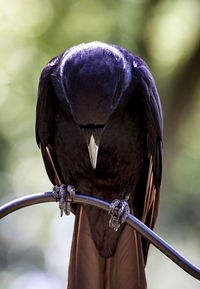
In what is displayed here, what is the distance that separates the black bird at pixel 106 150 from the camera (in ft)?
15.6

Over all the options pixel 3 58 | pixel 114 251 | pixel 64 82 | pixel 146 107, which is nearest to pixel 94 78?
pixel 64 82

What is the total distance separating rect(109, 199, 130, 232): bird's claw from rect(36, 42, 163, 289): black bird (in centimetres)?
23

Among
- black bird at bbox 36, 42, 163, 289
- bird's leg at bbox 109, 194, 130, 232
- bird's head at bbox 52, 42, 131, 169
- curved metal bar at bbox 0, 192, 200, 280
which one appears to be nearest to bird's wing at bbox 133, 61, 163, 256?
black bird at bbox 36, 42, 163, 289

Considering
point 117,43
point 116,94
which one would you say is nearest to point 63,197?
point 116,94

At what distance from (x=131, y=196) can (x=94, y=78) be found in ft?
3.99

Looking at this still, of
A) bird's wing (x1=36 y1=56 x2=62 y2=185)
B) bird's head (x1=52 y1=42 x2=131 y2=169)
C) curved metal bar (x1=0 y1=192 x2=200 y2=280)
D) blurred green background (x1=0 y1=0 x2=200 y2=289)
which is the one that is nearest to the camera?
Answer: curved metal bar (x1=0 y1=192 x2=200 y2=280)

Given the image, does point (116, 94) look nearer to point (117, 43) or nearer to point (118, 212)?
point (118, 212)

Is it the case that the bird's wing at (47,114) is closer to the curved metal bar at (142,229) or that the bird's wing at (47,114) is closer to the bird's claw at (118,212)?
the bird's claw at (118,212)

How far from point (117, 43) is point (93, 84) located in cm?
280

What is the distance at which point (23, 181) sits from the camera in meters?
7.89

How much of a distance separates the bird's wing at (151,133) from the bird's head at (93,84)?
157mm

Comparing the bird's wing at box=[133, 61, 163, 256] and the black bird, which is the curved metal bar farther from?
the bird's wing at box=[133, 61, 163, 256]

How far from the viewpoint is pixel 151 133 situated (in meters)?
5.14

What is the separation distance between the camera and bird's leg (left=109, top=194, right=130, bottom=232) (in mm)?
4754
